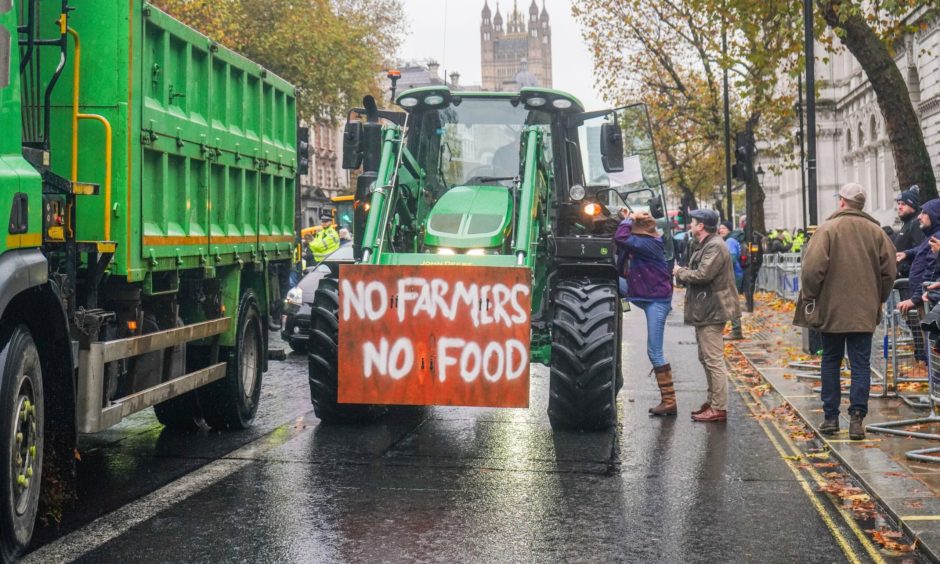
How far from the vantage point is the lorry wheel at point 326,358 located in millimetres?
10727

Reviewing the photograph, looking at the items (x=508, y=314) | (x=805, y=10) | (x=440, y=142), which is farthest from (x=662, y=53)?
(x=508, y=314)

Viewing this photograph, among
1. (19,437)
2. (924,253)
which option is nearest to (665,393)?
(924,253)

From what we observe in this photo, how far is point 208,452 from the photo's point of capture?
9641 mm

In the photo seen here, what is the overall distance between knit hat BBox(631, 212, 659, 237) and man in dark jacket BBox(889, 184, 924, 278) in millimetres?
3518

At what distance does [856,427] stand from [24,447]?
6.60m

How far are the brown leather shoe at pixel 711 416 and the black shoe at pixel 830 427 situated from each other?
1.27 metres

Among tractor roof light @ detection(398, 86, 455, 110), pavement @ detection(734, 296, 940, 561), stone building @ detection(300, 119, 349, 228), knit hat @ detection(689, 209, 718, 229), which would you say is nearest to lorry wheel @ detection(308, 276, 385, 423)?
tractor roof light @ detection(398, 86, 455, 110)

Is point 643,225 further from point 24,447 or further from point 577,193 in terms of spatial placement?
point 24,447

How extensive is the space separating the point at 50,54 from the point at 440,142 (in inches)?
182

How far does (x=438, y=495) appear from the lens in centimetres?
815

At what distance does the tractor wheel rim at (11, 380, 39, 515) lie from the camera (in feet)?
19.8

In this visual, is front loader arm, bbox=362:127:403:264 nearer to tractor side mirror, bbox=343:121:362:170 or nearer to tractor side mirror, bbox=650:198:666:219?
tractor side mirror, bbox=343:121:362:170

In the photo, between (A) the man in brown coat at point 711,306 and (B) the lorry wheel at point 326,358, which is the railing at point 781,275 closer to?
(A) the man in brown coat at point 711,306

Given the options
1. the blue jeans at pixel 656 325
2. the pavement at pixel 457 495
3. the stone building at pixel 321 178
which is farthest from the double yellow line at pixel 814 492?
the stone building at pixel 321 178
